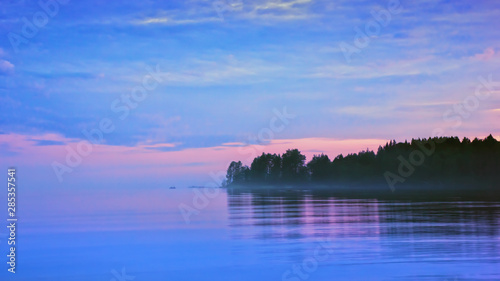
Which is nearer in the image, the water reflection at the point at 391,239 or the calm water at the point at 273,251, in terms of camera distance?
the calm water at the point at 273,251

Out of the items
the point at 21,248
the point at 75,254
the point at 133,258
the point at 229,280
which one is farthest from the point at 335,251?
the point at 21,248

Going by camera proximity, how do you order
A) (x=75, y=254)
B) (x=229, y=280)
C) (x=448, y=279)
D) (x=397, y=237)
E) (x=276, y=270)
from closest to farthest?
(x=448, y=279)
(x=229, y=280)
(x=276, y=270)
(x=75, y=254)
(x=397, y=237)

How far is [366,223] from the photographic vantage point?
4066cm

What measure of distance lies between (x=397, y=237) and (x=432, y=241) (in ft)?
8.99

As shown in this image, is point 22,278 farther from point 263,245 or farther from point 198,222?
point 198,222

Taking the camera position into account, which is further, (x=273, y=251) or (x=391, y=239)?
(x=391, y=239)

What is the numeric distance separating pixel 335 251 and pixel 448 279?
8.12m

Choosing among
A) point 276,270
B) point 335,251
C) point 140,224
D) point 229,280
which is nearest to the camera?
point 229,280

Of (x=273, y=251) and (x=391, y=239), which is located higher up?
(x=391, y=239)

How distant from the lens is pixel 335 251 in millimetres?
26891

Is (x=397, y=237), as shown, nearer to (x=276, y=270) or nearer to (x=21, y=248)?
(x=276, y=270)

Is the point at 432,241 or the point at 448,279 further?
the point at 432,241

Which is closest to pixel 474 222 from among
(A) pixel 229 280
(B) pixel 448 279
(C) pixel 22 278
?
(B) pixel 448 279

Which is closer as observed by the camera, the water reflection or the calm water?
the calm water
